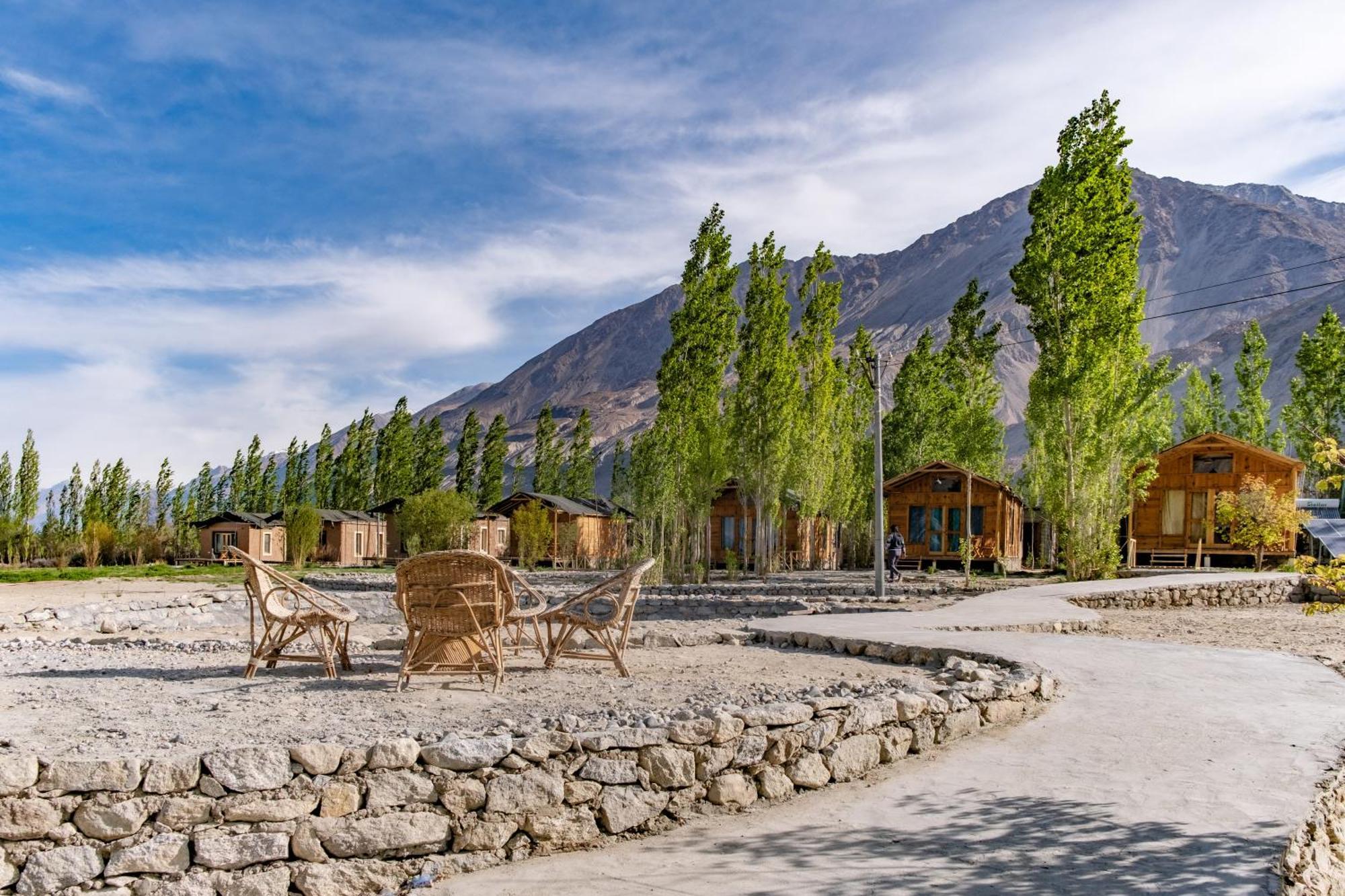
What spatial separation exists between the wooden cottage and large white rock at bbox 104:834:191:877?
39348 mm

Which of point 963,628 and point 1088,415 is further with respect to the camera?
point 1088,415

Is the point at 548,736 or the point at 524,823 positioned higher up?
the point at 548,736

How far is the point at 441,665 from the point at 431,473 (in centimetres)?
4892

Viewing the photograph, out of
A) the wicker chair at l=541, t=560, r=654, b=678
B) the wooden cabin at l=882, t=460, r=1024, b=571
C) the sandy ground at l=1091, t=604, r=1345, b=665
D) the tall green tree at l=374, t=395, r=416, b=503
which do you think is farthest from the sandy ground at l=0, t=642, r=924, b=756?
the tall green tree at l=374, t=395, r=416, b=503

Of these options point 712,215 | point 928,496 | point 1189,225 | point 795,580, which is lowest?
point 795,580

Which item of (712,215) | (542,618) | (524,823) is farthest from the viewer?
(712,215)

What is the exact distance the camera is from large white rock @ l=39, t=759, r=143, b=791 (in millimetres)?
3490

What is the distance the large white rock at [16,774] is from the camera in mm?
3424

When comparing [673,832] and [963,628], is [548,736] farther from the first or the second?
[963,628]

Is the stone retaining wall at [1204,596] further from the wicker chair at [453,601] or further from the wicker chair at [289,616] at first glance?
the wicker chair at [289,616]

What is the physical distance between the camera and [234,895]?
343 cm

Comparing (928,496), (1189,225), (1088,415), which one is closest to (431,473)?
(928,496)

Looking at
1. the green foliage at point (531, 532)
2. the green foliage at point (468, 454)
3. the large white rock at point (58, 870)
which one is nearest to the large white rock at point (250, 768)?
the large white rock at point (58, 870)

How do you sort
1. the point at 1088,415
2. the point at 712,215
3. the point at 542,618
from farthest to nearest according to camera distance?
1. the point at 712,215
2. the point at 1088,415
3. the point at 542,618
